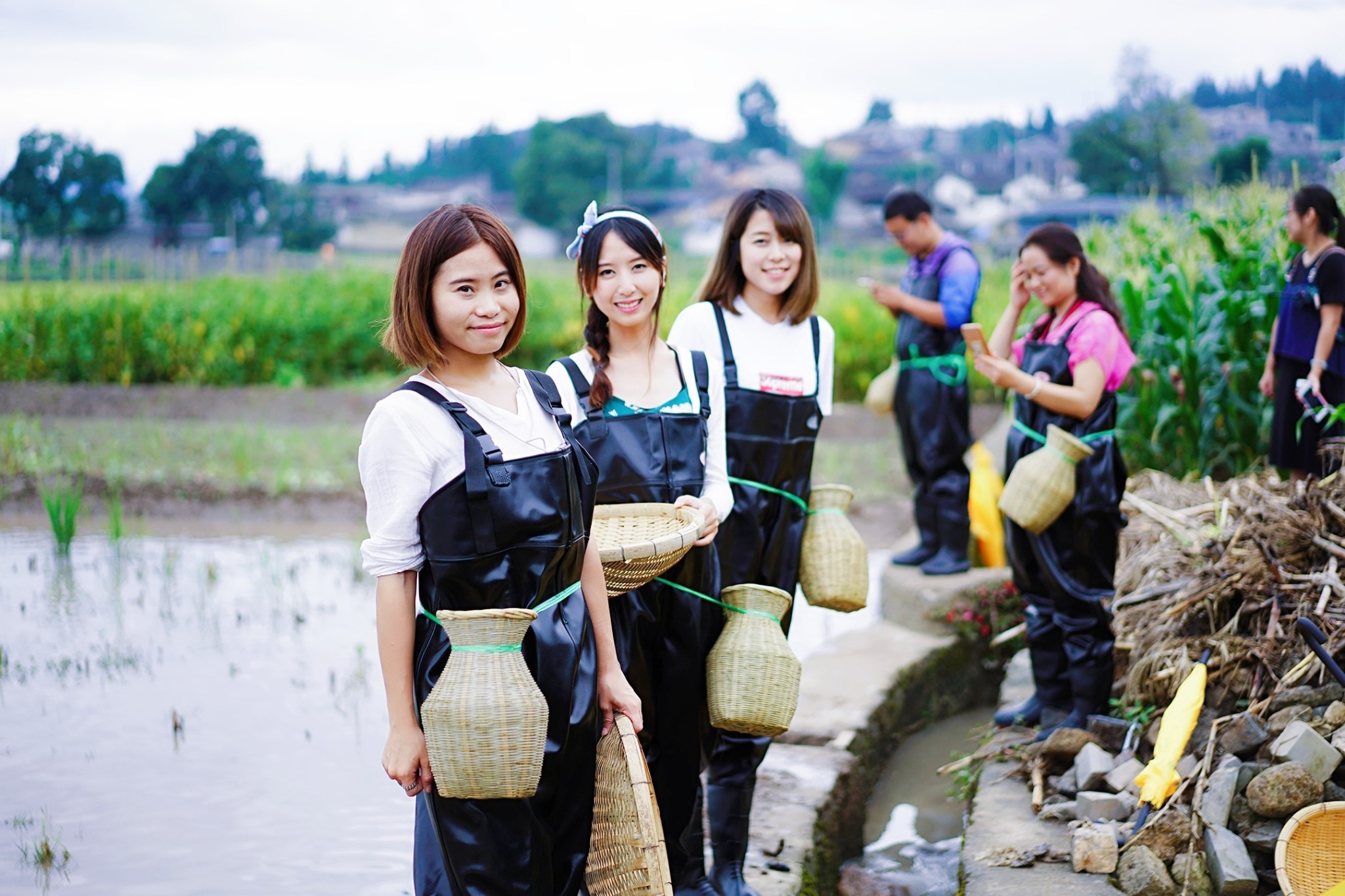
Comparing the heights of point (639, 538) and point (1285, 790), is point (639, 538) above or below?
above

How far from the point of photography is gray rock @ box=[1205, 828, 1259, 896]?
282 centimetres

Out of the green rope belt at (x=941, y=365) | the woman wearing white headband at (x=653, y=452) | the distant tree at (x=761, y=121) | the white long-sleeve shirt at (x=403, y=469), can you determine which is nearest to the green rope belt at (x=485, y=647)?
the white long-sleeve shirt at (x=403, y=469)

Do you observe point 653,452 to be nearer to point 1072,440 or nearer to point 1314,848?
point 1072,440

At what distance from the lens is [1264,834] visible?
2939 millimetres

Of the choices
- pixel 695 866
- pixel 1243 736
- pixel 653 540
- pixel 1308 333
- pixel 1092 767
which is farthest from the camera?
pixel 1308 333

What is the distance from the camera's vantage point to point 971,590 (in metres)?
5.31

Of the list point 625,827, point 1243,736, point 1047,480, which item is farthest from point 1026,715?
point 625,827

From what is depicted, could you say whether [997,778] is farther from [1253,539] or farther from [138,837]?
[138,837]

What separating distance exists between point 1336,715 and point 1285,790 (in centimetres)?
38

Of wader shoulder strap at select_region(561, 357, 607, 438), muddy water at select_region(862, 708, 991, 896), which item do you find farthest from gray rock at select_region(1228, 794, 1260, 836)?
wader shoulder strap at select_region(561, 357, 607, 438)

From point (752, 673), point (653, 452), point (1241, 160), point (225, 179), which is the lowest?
point (752, 673)

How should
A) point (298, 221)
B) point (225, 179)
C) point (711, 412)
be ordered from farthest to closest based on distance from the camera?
point (298, 221) < point (225, 179) < point (711, 412)

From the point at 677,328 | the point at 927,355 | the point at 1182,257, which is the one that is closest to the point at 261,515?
the point at 927,355

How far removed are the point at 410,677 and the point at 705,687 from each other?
982 millimetres
